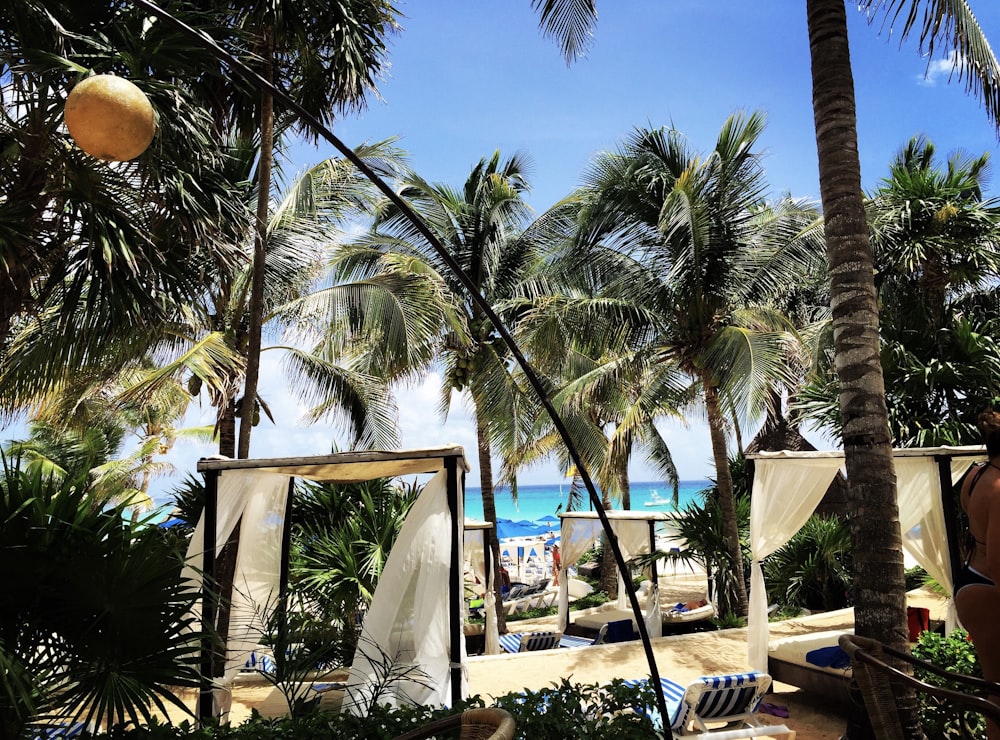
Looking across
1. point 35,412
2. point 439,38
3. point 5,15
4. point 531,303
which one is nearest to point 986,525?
point 439,38

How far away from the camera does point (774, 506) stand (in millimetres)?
8820

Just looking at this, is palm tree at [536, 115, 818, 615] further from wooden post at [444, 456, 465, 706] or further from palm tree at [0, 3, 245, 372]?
palm tree at [0, 3, 245, 372]

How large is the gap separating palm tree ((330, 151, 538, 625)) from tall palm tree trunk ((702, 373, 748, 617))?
3.97 meters

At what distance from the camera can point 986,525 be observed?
353 cm

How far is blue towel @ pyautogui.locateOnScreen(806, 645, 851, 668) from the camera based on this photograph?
7.73 m

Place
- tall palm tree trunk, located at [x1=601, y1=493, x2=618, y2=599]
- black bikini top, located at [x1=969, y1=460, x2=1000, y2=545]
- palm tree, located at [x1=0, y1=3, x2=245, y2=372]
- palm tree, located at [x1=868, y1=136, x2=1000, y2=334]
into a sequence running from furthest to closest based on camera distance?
tall palm tree trunk, located at [x1=601, y1=493, x2=618, y2=599] → palm tree, located at [x1=868, y1=136, x2=1000, y2=334] → palm tree, located at [x1=0, y1=3, x2=245, y2=372] → black bikini top, located at [x1=969, y1=460, x2=1000, y2=545]

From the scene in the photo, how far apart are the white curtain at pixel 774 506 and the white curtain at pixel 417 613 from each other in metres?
3.81

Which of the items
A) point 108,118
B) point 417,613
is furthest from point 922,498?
point 108,118

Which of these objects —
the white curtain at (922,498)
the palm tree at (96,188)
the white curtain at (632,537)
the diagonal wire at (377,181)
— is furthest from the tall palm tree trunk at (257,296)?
the white curtain at (922,498)

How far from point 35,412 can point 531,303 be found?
983cm

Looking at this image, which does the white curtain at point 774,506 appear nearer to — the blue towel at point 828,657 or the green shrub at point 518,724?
the blue towel at point 828,657

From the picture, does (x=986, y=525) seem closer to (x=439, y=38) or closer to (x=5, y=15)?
(x=439, y=38)

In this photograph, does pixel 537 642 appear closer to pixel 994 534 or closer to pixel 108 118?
pixel 994 534

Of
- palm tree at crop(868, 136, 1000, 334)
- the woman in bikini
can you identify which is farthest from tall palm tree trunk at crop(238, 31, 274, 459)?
palm tree at crop(868, 136, 1000, 334)
